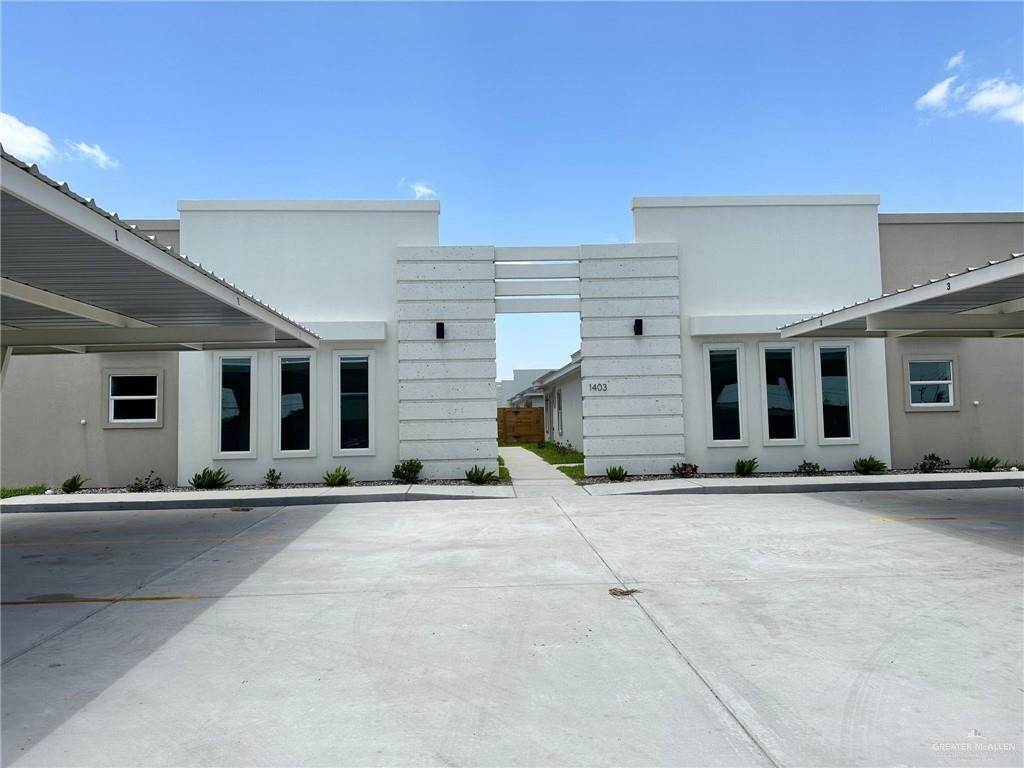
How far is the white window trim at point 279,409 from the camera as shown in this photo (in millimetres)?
15094

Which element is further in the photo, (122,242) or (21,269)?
(21,269)

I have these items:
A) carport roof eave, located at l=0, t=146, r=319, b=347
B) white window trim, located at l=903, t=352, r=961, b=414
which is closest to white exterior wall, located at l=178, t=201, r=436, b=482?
carport roof eave, located at l=0, t=146, r=319, b=347

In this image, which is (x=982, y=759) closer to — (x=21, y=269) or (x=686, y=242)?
(x=21, y=269)

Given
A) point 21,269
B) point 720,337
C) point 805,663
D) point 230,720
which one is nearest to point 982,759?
point 805,663

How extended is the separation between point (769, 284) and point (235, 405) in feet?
40.6

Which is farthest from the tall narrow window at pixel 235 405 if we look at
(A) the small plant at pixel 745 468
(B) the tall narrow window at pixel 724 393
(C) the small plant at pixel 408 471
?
(A) the small plant at pixel 745 468

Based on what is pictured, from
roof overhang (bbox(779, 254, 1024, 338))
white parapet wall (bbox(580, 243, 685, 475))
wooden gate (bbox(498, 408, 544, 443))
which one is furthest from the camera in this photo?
wooden gate (bbox(498, 408, 544, 443))

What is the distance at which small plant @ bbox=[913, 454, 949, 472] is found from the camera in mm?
15742

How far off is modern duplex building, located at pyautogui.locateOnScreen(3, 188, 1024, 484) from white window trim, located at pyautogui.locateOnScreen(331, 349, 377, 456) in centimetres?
4

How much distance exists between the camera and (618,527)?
32.3 feet

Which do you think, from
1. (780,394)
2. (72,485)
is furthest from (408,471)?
(780,394)

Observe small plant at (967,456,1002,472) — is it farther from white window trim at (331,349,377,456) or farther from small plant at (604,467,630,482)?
white window trim at (331,349,377,456)

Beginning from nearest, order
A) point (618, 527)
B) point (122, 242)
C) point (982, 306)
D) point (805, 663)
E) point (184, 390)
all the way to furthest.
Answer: point (805, 663) → point (122, 242) → point (618, 527) → point (982, 306) → point (184, 390)

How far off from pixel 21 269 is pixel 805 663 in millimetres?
8386
